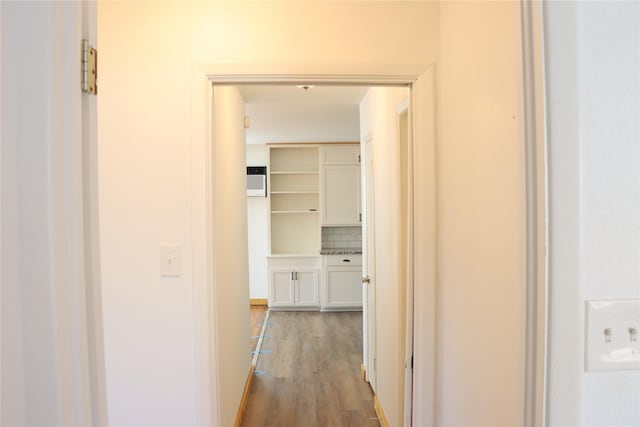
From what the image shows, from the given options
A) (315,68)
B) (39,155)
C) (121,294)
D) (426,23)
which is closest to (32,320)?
(39,155)

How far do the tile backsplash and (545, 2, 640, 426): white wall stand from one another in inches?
210

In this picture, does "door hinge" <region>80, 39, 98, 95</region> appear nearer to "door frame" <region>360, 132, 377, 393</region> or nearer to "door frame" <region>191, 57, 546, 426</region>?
"door frame" <region>191, 57, 546, 426</region>

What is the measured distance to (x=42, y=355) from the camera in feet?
2.12

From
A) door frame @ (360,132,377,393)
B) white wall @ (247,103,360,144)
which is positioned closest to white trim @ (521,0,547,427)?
door frame @ (360,132,377,393)

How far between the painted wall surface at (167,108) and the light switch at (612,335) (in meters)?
1.13

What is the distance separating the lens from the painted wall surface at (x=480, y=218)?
93 centimetres

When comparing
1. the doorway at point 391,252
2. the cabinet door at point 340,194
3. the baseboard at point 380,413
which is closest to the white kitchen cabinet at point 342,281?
the cabinet door at point 340,194

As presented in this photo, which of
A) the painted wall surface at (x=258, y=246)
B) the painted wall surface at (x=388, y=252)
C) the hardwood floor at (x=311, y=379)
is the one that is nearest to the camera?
the painted wall surface at (x=388, y=252)

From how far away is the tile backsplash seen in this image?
238 inches

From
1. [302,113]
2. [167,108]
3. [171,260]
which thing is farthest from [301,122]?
[171,260]

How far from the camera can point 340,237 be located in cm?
609

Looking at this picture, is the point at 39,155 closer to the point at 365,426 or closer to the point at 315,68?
the point at 315,68

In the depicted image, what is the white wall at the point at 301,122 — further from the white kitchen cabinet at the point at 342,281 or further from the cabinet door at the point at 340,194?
the white kitchen cabinet at the point at 342,281

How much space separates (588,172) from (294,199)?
18.4 ft
